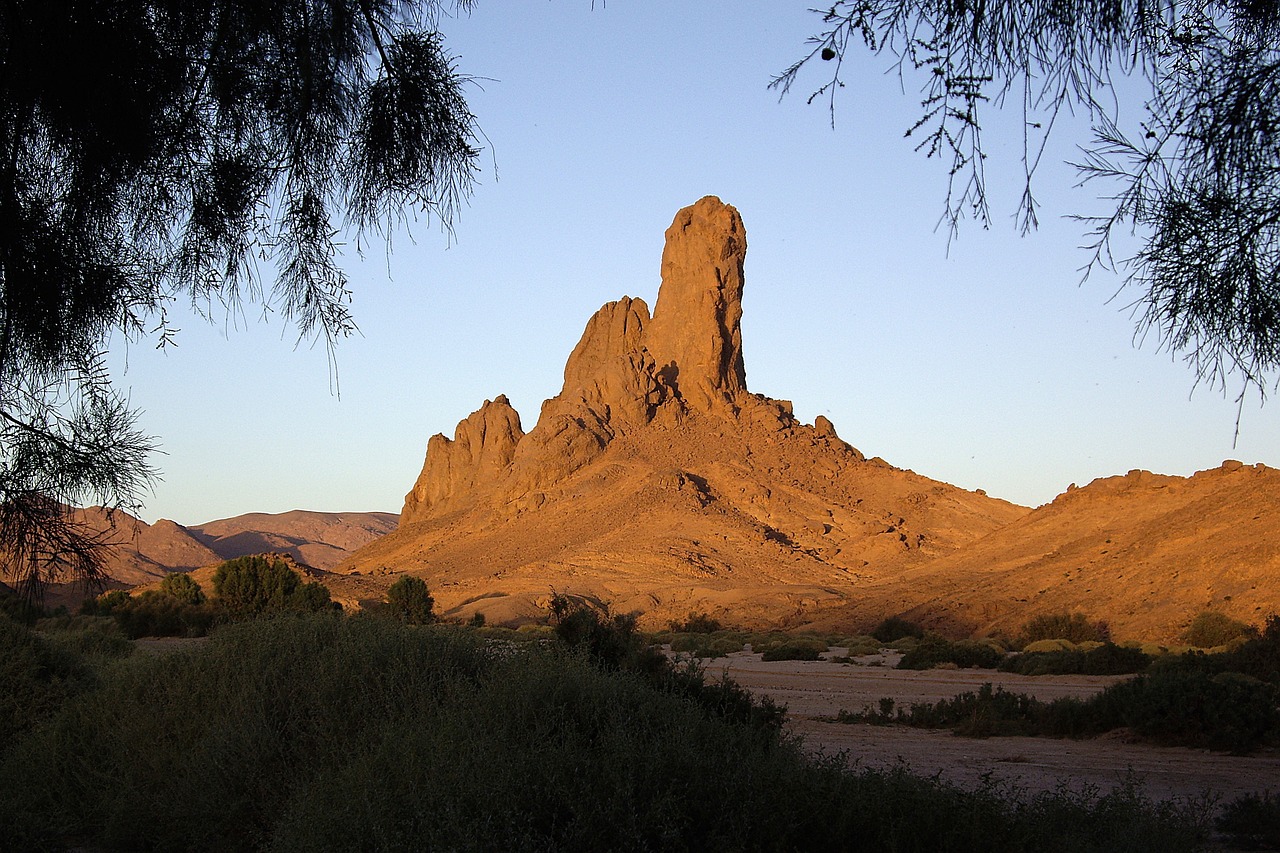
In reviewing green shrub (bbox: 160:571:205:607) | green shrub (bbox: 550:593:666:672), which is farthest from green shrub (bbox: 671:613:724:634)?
green shrub (bbox: 550:593:666:672)

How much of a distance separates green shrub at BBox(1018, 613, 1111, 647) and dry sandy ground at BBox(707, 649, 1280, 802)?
1324 cm

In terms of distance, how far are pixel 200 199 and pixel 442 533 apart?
3454 inches

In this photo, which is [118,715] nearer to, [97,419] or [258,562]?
[97,419]

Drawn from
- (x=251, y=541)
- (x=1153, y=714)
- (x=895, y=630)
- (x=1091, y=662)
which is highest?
(x=251, y=541)

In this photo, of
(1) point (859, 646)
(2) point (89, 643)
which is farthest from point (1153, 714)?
(1) point (859, 646)

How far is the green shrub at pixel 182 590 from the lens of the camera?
36906 millimetres

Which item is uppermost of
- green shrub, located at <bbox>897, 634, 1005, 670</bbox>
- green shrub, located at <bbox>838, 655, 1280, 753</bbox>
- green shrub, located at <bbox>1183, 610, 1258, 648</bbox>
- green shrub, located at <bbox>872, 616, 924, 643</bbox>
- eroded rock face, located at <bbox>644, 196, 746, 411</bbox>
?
eroded rock face, located at <bbox>644, 196, 746, 411</bbox>

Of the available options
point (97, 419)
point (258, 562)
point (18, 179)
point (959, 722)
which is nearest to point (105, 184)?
point (18, 179)

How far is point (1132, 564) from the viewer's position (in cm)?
3922

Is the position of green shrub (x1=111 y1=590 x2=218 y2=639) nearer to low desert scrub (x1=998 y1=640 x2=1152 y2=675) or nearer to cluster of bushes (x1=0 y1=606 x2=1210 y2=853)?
low desert scrub (x1=998 y1=640 x2=1152 y2=675)

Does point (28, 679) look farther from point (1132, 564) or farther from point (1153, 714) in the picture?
point (1132, 564)

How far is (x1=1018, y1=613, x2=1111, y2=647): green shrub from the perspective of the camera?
107ft

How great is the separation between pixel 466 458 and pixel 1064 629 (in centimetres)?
8122

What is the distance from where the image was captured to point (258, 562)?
36.9 meters
